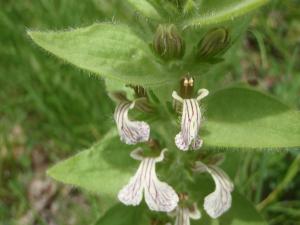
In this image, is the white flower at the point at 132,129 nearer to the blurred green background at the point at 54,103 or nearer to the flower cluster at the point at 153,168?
the flower cluster at the point at 153,168

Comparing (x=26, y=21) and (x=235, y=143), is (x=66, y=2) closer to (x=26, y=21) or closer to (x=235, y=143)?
(x=26, y=21)

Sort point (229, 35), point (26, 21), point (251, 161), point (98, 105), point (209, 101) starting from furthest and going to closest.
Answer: point (26, 21)
point (98, 105)
point (251, 161)
point (209, 101)
point (229, 35)

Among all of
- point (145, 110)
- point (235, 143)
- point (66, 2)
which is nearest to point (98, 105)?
point (66, 2)

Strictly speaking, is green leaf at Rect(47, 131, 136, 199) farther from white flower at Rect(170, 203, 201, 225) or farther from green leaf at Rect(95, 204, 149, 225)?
white flower at Rect(170, 203, 201, 225)

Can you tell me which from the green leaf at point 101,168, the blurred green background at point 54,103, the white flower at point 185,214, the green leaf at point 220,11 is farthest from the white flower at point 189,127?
the blurred green background at point 54,103

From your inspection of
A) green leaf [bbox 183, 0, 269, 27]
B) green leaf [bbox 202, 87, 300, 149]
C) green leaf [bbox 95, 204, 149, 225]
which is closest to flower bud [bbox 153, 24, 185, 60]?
green leaf [bbox 183, 0, 269, 27]

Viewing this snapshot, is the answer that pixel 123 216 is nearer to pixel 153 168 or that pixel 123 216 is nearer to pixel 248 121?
pixel 153 168

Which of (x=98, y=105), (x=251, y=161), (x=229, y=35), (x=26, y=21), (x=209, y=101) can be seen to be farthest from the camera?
(x=26, y=21)

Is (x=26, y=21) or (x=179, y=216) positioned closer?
(x=179, y=216)
